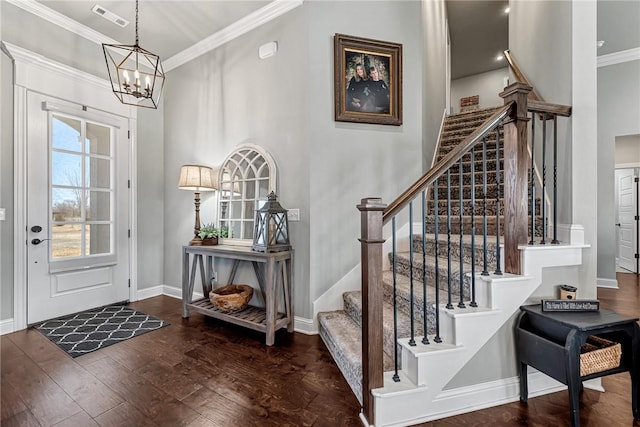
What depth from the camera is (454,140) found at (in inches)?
154

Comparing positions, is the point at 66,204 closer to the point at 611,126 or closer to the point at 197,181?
the point at 197,181

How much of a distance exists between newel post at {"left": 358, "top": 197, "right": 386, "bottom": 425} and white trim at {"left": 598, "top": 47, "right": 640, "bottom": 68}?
215 inches

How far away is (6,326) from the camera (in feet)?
8.84

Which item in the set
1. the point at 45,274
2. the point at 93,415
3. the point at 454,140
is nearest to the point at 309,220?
the point at 93,415

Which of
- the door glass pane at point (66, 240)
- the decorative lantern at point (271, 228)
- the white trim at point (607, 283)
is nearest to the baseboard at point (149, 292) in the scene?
the door glass pane at point (66, 240)

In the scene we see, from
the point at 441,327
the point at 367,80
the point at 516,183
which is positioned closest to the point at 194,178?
the point at 367,80

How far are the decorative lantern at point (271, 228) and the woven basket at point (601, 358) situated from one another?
83.8 inches

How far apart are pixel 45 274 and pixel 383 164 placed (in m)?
3.67

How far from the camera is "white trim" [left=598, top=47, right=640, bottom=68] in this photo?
423cm

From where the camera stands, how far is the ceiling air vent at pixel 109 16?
9.75 feet

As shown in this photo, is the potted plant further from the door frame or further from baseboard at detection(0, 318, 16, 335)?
baseboard at detection(0, 318, 16, 335)

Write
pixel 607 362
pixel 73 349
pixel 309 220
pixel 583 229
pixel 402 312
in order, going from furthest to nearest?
pixel 309 220 → pixel 73 349 → pixel 402 312 → pixel 583 229 → pixel 607 362

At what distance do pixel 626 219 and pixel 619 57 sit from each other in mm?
3001

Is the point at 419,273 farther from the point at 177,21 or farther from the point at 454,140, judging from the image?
the point at 177,21
